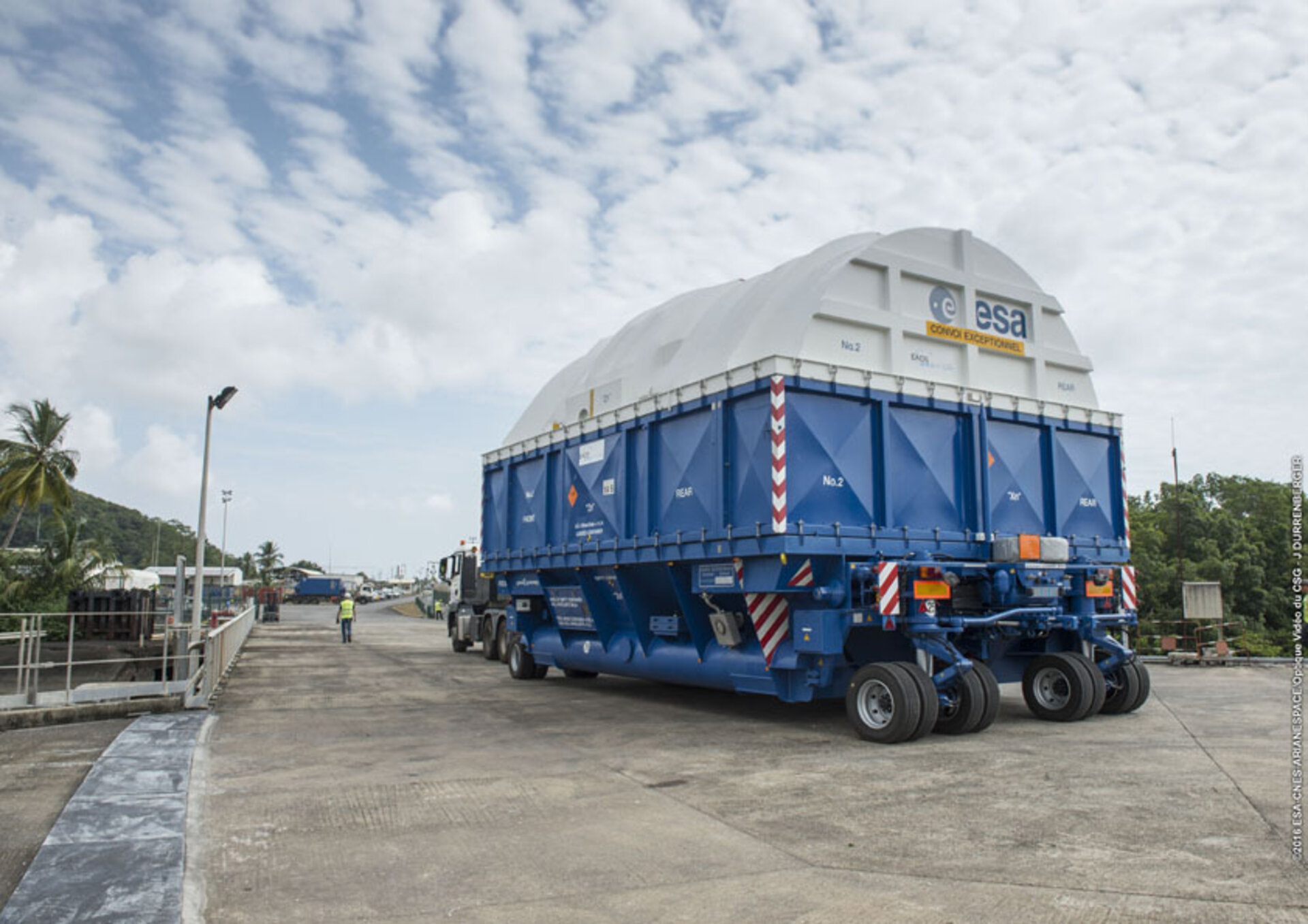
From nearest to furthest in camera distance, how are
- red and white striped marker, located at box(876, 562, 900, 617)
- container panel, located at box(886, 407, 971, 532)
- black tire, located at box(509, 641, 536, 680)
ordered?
red and white striped marker, located at box(876, 562, 900, 617) < container panel, located at box(886, 407, 971, 532) < black tire, located at box(509, 641, 536, 680)

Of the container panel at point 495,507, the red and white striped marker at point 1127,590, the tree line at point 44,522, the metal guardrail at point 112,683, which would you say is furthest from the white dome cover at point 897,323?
the tree line at point 44,522

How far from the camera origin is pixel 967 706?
934 cm

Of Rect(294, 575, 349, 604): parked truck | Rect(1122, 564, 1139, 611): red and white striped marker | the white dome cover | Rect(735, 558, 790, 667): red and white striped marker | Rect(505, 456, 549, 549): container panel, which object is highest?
the white dome cover

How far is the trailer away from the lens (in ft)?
31.3

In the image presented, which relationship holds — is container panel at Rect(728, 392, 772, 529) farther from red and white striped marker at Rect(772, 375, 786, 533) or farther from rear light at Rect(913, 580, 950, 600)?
rear light at Rect(913, 580, 950, 600)

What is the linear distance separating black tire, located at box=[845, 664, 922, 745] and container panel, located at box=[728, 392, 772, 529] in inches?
71.7

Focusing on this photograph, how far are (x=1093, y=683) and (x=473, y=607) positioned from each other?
1797 cm

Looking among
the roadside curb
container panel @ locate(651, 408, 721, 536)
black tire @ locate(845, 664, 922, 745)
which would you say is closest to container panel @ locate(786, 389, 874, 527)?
container panel @ locate(651, 408, 721, 536)

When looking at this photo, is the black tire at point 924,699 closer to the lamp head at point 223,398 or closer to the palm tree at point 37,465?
the lamp head at point 223,398

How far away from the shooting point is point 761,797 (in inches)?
265

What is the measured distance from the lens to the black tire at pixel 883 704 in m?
8.65

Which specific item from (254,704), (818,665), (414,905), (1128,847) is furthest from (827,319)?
(254,704)

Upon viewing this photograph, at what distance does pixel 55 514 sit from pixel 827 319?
40083mm

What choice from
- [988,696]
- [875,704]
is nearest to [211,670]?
[875,704]
